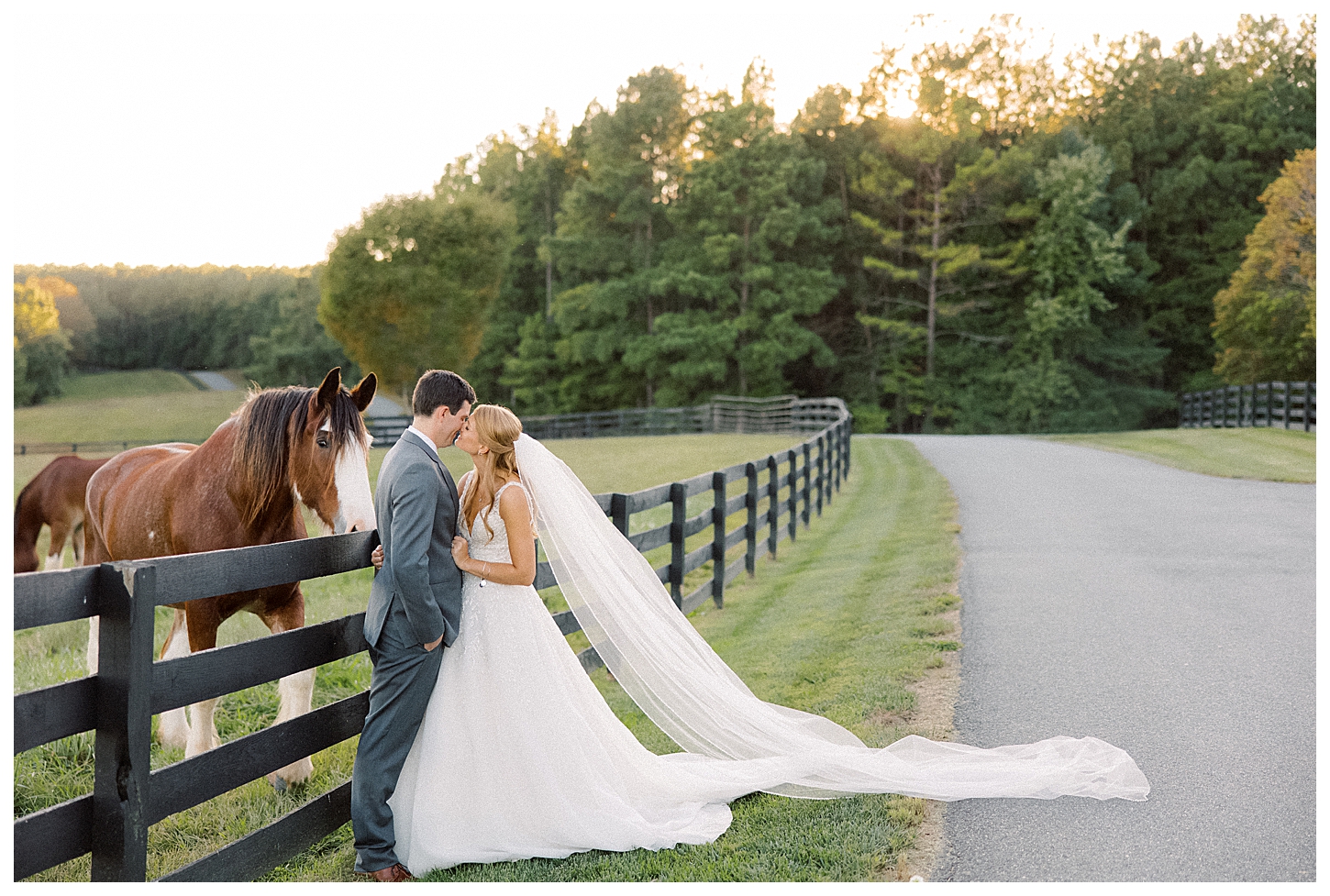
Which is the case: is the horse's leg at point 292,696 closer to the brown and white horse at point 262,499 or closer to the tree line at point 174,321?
the brown and white horse at point 262,499

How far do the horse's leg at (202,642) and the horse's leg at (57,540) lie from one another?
5.38m

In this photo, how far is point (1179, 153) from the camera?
42.8 m

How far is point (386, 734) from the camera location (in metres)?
3.48

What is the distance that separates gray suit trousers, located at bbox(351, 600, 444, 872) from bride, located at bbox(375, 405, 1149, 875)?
0.25 ft

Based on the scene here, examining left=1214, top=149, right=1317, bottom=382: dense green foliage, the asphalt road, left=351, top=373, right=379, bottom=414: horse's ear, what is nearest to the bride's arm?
left=351, top=373, right=379, bottom=414: horse's ear

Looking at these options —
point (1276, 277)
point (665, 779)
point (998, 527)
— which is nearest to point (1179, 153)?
point (1276, 277)

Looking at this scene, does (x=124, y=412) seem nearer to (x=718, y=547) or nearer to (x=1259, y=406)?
(x=718, y=547)

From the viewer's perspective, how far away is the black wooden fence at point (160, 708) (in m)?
2.68

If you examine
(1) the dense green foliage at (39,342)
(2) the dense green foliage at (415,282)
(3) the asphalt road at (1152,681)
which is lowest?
(3) the asphalt road at (1152,681)

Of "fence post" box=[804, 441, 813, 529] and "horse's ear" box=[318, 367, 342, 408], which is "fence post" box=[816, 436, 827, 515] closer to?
"fence post" box=[804, 441, 813, 529]

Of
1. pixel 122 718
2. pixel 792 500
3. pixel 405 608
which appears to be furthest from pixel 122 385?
pixel 122 718

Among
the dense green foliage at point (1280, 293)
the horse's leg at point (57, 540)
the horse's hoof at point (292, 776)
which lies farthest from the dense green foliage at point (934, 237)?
the horse's hoof at point (292, 776)

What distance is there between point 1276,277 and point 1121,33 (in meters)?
22.4
